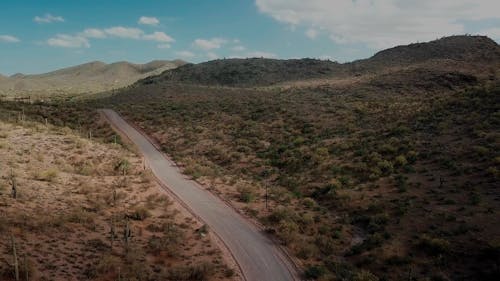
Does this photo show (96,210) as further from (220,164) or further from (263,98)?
(263,98)

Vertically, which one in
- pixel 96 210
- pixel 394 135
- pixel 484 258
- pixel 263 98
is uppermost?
pixel 263 98

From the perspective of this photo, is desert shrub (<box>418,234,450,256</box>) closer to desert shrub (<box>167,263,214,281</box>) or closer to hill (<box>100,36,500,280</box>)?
hill (<box>100,36,500,280</box>)

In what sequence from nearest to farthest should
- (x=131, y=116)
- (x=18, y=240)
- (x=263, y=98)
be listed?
(x=18, y=240)
(x=131, y=116)
(x=263, y=98)

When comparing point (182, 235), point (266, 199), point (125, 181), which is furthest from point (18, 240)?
point (266, 199)

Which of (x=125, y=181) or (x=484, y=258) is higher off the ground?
(x=125, y=181)

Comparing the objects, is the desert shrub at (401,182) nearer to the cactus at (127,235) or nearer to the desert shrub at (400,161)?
the desert shrub at (400,161)

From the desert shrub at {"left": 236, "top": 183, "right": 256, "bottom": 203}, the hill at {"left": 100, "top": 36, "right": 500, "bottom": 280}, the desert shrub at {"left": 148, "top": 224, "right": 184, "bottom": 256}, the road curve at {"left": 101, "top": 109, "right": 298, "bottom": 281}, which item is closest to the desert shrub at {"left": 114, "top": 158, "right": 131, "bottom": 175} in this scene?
the road curve at {"left": 101, "top": 109, "right": 298, "bottom": 281}

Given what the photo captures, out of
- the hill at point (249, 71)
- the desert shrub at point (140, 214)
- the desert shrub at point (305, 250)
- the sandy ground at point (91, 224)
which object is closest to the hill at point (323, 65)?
the hill at point (249, 71)

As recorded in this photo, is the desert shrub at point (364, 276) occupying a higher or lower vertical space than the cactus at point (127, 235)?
lower
